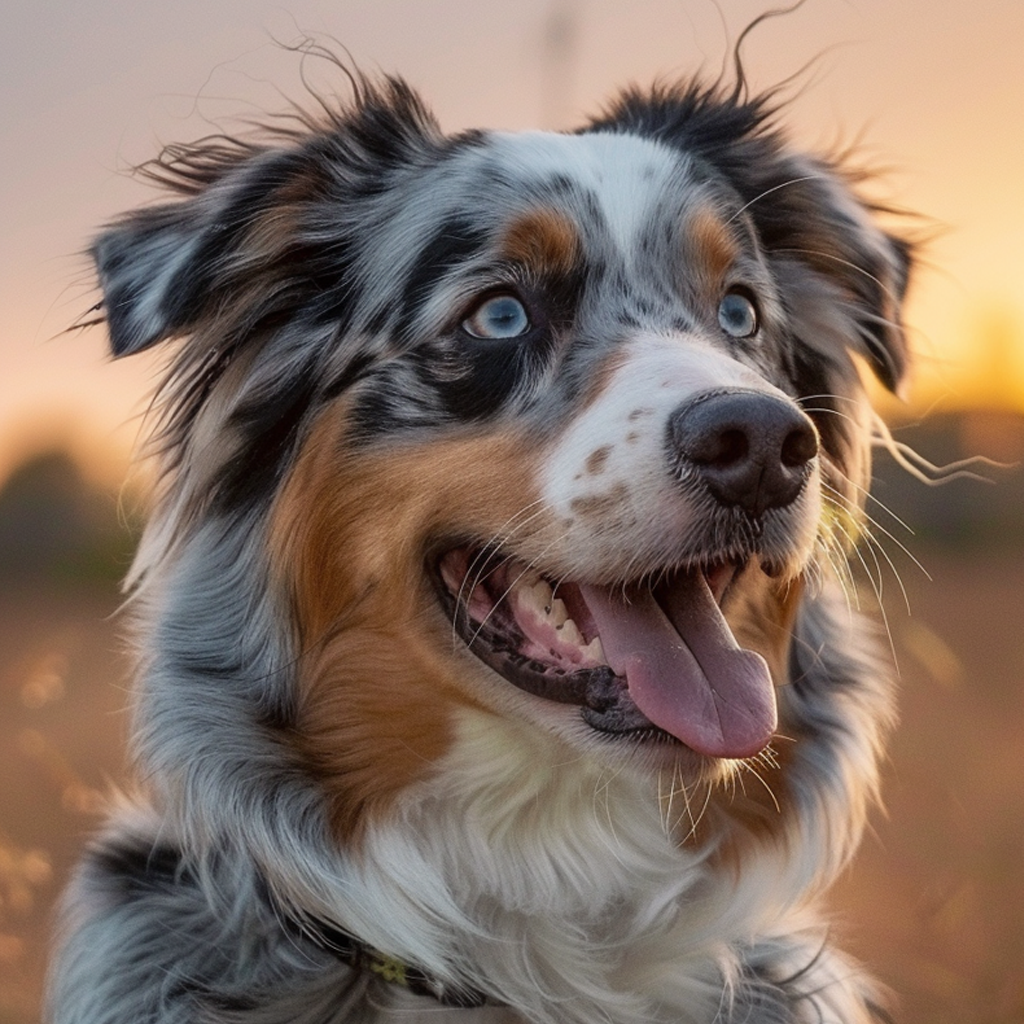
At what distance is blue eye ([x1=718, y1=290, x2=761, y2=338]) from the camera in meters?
3.52

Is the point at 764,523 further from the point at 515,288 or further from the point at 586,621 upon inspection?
the point at 515,288

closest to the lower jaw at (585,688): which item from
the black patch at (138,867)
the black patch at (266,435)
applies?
the black patch at (266,435)

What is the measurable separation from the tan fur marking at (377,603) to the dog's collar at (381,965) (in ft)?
0.71

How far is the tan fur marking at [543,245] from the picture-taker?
328cm

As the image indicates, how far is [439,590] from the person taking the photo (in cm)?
315

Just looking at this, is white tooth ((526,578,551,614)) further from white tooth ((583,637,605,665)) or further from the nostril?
the nostril

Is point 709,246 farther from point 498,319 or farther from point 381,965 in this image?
point 381,965

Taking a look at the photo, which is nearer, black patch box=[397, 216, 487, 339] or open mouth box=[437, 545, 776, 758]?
open mouth box=[437, 545, 776, 758]

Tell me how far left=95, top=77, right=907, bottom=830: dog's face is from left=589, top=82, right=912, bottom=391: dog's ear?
25mm

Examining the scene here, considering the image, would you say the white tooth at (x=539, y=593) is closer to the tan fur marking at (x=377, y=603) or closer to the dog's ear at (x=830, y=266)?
the tan fur marking at (x=377, y=603)

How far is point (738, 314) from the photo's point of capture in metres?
3.56

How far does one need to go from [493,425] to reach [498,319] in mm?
293

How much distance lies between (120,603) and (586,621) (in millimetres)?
1275

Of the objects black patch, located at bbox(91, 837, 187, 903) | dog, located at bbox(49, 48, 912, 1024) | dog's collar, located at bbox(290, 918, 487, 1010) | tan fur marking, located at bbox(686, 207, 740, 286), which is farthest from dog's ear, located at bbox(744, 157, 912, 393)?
black patch, located at bbox(91, 837, 187, 903)
